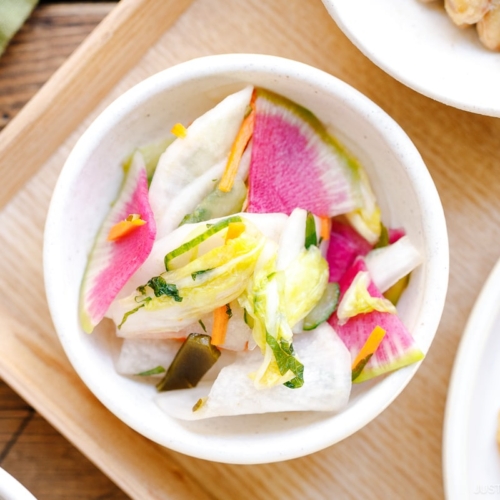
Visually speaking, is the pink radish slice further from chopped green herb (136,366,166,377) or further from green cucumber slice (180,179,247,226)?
chopped green herb (136,366,166,377)

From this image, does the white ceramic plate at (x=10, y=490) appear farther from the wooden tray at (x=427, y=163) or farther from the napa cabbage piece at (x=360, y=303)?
the napa cabbage piece at (x=360, y=303)

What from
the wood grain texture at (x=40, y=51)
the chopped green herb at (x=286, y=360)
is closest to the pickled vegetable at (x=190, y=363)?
the chopped green herb at (x=286, y=360)

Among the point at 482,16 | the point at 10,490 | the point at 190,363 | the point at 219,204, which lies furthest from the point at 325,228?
the point at 10,490

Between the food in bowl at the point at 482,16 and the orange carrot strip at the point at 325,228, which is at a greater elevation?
the food in bowl at the point at 482,16

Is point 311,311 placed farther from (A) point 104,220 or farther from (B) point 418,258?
(A) point 104,220

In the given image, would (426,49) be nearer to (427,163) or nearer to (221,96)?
(427,163)

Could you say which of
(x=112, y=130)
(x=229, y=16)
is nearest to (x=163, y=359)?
(x=112, y=130)

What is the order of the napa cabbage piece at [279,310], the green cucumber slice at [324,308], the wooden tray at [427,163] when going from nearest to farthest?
the napa cabbage piece at [279,310], the green cucumber slice at [324,308], the wooden tray at [427,163]
